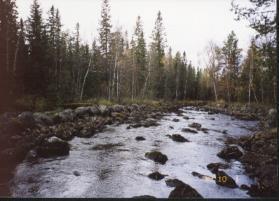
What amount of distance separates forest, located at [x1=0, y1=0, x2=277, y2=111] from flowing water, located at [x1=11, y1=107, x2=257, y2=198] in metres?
3.85

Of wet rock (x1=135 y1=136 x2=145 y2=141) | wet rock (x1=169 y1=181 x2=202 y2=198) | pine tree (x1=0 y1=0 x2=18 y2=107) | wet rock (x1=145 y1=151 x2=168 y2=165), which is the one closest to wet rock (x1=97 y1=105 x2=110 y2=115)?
pine tree (x1=0 y1=0 x2=18 y2=107)

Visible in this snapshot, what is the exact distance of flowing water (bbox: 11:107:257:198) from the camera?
8.48 m

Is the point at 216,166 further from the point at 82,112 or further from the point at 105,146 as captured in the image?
the point at 82,112

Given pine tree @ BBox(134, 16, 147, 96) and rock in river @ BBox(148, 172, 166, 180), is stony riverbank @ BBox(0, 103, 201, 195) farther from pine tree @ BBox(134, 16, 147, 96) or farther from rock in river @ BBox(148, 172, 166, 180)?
pine tree @ BBox(134, 16, 147, 96)

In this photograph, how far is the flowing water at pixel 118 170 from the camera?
848 cm

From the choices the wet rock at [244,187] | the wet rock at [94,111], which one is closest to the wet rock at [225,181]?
the wet rock at [244,187]

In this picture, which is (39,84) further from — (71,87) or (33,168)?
(33,168)

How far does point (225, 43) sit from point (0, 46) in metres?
40.1

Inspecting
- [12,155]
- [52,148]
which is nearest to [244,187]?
[52,148]

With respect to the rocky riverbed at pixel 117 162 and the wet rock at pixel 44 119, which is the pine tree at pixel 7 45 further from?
the rocky riverbed at pixel 117 162

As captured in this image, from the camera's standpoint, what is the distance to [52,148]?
1223cm

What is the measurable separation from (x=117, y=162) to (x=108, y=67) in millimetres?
34371

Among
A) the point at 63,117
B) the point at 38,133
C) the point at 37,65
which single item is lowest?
the point at 38,133

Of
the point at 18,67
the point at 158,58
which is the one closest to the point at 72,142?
the point at 18,67
